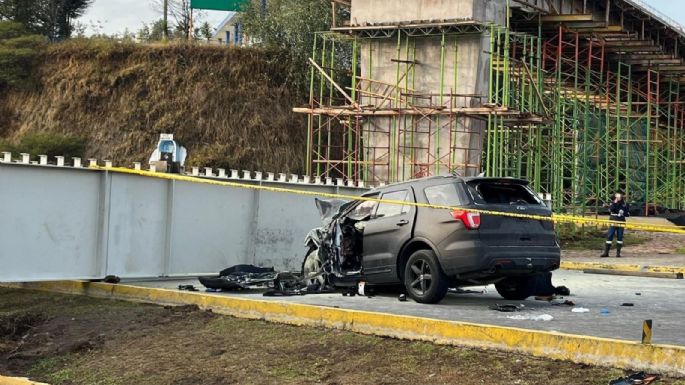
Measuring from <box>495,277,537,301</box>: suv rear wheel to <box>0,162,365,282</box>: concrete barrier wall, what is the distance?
5874 millimetres

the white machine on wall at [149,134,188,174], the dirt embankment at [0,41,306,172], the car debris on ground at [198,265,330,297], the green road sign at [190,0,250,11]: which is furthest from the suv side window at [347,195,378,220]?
Answer: the green road sign at [190,0,250,11]

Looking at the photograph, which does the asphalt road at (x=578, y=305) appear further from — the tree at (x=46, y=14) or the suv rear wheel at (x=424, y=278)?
the tree at (x=46, y=14)

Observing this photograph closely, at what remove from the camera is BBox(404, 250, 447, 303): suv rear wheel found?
1134 centimetres

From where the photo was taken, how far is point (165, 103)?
40844 mm

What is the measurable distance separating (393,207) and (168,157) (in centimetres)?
572

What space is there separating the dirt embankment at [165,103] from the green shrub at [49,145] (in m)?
0.69

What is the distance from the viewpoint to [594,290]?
570 inches

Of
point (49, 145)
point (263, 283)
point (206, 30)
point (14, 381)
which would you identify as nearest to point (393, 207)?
point (263, 283)

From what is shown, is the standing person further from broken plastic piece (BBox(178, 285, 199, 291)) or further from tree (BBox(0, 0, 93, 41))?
tree (BBox(0, 0, 93, 41))

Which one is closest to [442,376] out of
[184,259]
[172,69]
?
[184,259]

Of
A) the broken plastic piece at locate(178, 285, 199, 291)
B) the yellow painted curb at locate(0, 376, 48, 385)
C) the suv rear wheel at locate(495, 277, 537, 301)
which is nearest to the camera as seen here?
the yellow painted curb at locate(0, 376, 48, 385)

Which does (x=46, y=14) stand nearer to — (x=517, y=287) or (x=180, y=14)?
(x=180, y=14)

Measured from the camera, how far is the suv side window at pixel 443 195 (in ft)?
37.2

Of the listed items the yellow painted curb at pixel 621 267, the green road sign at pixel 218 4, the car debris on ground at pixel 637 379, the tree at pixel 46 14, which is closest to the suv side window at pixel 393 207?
the car debris on ground at pixel 637 379
